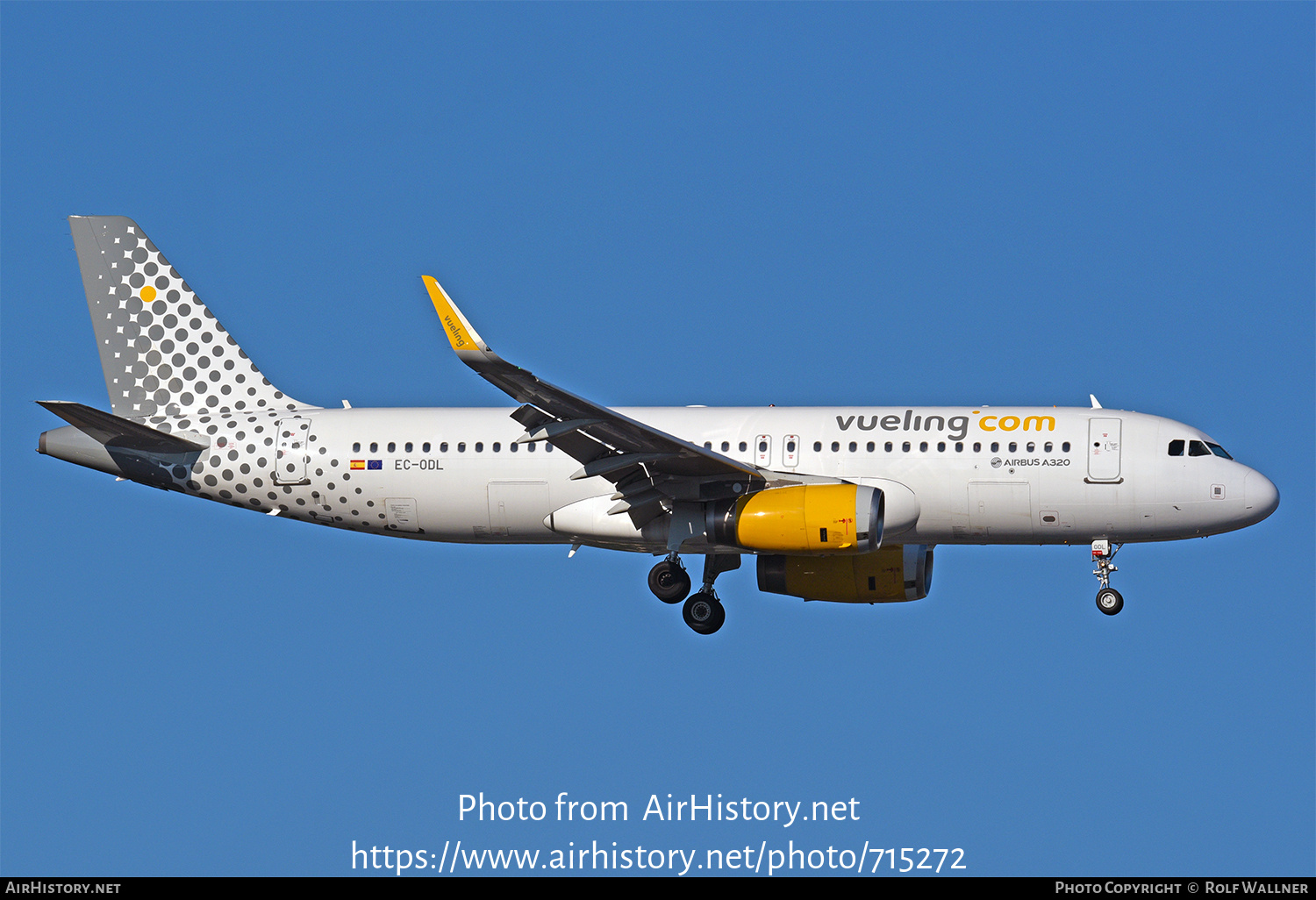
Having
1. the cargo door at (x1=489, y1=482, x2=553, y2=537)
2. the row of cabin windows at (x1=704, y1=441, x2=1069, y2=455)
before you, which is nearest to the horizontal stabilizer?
the cargo door at (x1=489, y1=482, x2=553, y2=537)

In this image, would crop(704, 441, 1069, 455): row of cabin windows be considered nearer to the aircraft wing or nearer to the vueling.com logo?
the vueling.com logo

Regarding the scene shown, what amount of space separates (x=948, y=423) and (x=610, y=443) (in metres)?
7.23

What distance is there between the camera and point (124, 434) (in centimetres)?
3622

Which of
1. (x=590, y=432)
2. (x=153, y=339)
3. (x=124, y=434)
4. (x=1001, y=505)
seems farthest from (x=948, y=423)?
(x=153, y=339)

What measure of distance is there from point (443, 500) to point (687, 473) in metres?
5.73

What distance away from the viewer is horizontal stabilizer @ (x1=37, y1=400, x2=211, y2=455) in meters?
35.1

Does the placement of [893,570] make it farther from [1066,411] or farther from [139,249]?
[139,249]

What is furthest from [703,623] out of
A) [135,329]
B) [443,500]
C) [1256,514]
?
[135,329]

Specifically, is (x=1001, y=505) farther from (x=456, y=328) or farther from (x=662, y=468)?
(x=456, y=328)

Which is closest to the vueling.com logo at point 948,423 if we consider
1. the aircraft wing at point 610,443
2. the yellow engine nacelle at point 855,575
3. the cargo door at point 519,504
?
the aircraft wing at point 610,443

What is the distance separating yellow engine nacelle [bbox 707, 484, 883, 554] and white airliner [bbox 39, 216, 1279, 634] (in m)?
0.04

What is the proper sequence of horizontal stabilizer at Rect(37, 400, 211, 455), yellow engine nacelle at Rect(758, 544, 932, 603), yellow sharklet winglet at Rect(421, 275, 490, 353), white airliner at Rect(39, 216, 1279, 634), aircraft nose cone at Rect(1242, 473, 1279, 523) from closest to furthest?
yellow sharklet winglet at Rect(421, 275, 490, 353) < white airliner at Rect(39, 216, 1279, 634) < aircraft nose cone at Rect(1242, 473, 1279, 523) < horizontal stabilizer at Rect(37, 400, 211, 455) < yellow engine nacelle at Rect(758, 544, 932, 603)

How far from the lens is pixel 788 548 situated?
106ft

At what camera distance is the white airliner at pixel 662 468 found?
32.9 m
